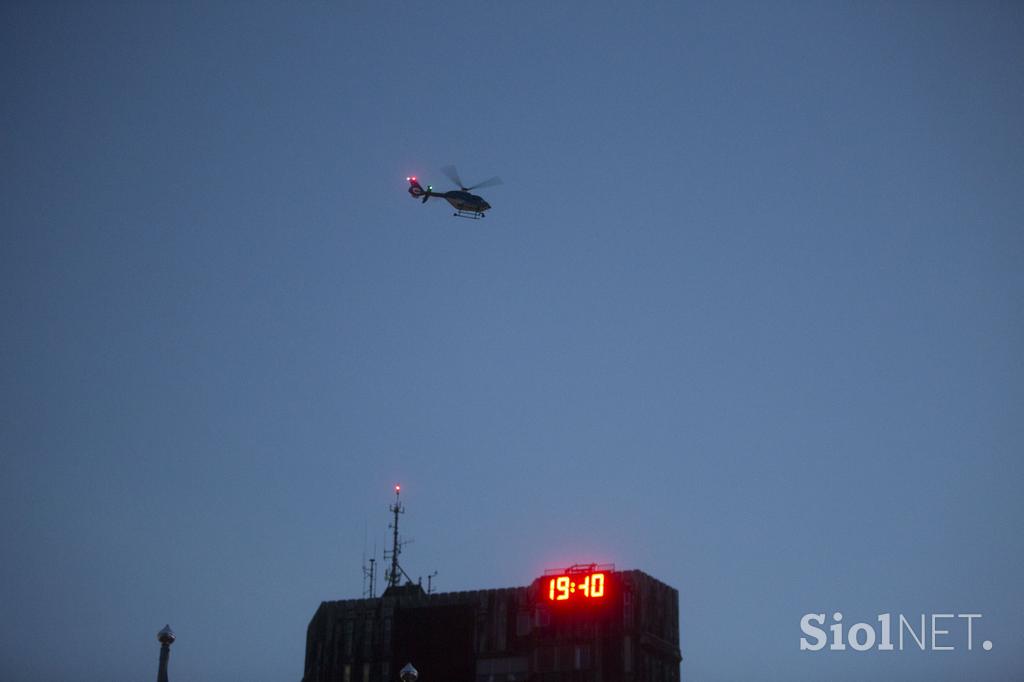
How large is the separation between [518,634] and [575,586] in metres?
6.49

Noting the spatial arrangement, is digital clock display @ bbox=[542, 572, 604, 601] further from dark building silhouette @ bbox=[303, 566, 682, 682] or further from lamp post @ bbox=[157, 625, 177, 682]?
lamp post @ bbox=[157, 625, 177, 682]

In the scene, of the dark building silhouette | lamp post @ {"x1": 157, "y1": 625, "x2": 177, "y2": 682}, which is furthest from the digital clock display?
lamp post @ {"x1": 157, "y1": 625, "x2": 177, "y2": 682}

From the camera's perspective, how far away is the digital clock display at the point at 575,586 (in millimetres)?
112625

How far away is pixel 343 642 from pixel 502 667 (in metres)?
16.5

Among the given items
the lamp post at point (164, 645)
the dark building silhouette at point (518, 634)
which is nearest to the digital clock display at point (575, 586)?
the dark building silhouette at point (518, 634)

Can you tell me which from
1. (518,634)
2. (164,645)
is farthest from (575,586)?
(164,645)

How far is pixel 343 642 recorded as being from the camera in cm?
12131

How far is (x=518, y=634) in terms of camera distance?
114 meters

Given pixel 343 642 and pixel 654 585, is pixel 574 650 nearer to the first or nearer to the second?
pixel 654 585

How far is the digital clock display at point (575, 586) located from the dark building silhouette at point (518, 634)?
10 centimetres

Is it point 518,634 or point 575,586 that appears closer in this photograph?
point 575,586

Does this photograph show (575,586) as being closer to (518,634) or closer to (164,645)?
(518,634)

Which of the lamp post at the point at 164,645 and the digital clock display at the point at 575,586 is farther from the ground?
the digital clock display at the point at 575,586

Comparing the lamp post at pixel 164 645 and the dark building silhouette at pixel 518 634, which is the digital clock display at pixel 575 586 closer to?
the dark building silhouette at pixel 518 634
